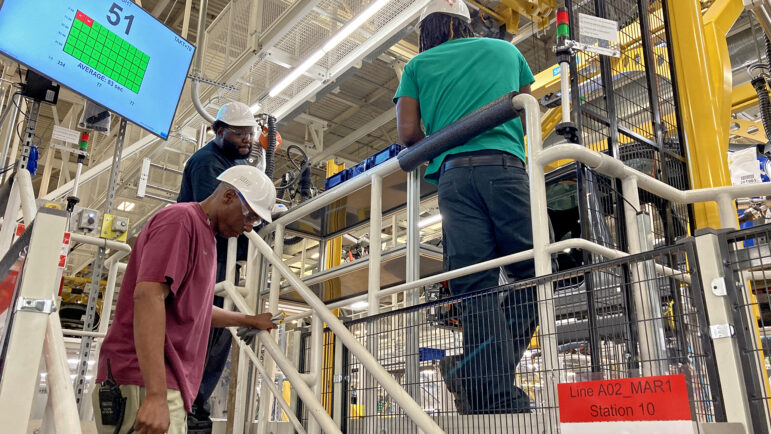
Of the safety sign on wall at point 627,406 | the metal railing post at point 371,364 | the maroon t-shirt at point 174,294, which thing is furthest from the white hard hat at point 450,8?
the safety sign on wall at point 627,406

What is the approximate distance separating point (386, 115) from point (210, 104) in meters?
4.93

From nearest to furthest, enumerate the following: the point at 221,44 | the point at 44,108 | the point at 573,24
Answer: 1. the point at 573,24
2. the point at 221,44
3. the point at 44,108

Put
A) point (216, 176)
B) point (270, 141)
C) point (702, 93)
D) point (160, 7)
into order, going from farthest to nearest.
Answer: point (160, 7) < point (270, 141) < point (702, 93) < point (216, 176)

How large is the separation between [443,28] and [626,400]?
225cm

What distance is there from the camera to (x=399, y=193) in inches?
162

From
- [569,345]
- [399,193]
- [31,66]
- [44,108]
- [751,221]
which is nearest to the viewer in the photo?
[569,345]

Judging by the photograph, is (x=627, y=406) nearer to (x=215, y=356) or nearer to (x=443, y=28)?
(x=443, y=28)

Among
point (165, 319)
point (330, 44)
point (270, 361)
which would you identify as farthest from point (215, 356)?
point (330, 44)

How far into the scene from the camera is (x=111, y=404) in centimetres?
208

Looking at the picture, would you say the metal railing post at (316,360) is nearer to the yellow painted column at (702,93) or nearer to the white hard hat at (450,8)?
the white hard hat at (450,8)

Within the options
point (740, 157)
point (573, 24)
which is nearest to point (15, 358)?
point (573, 24)

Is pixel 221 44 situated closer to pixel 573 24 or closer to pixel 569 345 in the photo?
pixel 573 24

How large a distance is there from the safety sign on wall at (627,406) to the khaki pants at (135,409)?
4.37 feet

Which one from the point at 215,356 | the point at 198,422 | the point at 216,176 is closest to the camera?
the point at 198,422
